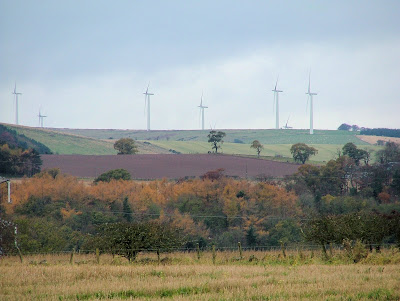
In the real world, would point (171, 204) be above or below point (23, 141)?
below

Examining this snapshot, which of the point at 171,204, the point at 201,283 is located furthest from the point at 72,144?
the point at 201,283

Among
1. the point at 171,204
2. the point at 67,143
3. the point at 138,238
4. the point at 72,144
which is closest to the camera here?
the point at 138,238

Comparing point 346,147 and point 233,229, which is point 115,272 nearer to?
point 233,229

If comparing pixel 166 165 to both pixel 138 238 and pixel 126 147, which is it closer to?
pixel 126 147

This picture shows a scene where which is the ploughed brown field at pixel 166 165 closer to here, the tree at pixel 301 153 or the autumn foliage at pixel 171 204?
the autumn foliage at pixel 171 204

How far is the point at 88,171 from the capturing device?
356 ft

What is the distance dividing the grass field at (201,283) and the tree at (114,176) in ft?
237

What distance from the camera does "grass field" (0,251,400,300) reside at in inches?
769

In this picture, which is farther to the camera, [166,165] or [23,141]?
[23,141]

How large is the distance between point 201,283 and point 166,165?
90.5m

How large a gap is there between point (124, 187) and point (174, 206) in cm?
877

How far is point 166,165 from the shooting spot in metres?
112

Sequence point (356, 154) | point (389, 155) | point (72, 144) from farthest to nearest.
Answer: point (72, 144) → point (356, 154) → point (389, 155)

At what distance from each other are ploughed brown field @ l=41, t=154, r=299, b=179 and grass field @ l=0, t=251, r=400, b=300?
252 feet
